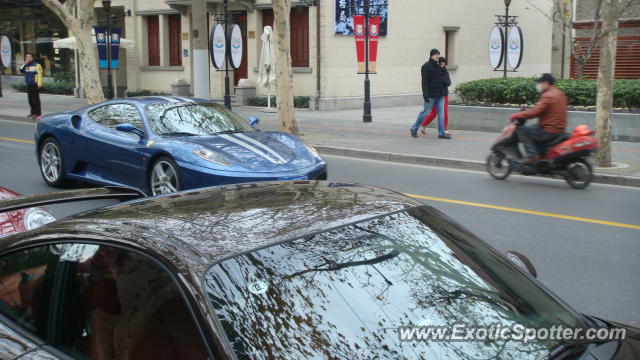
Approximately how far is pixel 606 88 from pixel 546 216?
476cm

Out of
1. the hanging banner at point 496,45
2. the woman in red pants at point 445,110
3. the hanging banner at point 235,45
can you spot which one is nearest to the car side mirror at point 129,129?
the woman in red pants at point 445,110

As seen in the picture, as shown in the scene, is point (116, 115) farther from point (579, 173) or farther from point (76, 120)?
point (579, 173)

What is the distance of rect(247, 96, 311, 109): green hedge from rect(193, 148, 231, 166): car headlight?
17951 mm

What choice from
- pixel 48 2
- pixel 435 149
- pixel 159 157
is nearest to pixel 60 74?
pixel 48 2

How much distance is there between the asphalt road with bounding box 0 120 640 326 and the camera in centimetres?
639

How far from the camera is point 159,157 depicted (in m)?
9.91

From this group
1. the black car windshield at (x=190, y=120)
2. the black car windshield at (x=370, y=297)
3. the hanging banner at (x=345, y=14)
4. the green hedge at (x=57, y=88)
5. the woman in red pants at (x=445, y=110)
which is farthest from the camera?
the green hedge at (x=57, y=88)

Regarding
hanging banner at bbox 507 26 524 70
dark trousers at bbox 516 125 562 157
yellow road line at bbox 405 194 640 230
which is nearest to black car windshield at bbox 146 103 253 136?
yellow road line at bbox 405 194 640 230

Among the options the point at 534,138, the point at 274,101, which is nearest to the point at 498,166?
the point at 534,138

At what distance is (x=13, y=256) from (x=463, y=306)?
1885mm

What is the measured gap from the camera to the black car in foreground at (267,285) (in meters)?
2.42

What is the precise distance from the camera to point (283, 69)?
61.4ft

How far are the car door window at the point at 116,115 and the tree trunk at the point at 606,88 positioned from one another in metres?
8.16

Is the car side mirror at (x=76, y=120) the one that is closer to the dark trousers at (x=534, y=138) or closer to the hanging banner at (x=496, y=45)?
the dark trousers at (x=534, y=138)
